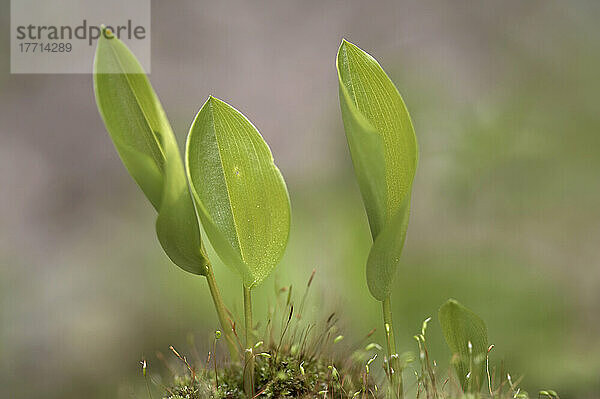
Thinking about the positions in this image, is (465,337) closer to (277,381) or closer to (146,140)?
(277,381)

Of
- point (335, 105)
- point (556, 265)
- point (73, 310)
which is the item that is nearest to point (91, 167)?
point (73, 310)

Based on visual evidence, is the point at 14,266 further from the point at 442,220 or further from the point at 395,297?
the point at 442,220

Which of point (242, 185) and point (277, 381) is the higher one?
point (242, 185)

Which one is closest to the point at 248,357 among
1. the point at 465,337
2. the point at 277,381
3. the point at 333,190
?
the point at 277,381

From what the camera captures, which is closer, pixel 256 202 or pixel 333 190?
pixel 256 202

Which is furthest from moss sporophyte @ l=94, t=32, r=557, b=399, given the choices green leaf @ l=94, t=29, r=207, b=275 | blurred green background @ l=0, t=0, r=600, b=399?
blurred green background @ l=0, t=0, r=600, b=399

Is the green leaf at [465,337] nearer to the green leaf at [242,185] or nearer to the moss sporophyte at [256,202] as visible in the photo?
the moss sporophyte at [256,202]

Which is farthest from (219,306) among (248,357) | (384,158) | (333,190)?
(333,190)

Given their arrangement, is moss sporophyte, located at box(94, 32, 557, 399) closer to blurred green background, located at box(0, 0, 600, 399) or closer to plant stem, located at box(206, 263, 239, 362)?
plant stem, located at box(206, 263, 239, 362)
